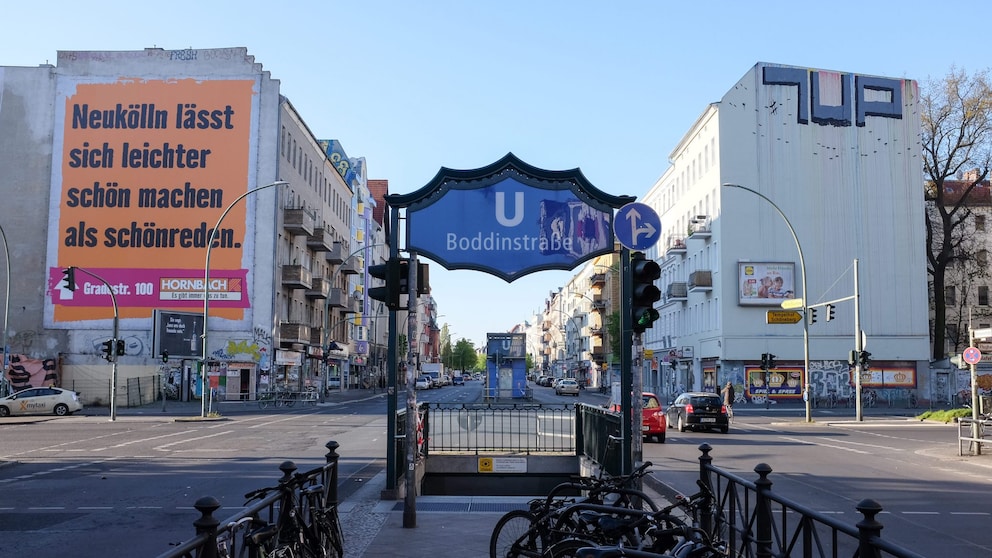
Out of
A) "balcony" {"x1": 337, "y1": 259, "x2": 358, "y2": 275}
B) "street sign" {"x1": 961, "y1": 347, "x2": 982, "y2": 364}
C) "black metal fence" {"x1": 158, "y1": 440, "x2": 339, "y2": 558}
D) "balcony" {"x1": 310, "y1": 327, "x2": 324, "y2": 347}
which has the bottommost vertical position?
"black metal fence" {"x1": 158, "y1": 440, "x2": 339, "y2": 558}

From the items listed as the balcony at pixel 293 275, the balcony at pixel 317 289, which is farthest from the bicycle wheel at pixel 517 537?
the balcony at pixel 317 289

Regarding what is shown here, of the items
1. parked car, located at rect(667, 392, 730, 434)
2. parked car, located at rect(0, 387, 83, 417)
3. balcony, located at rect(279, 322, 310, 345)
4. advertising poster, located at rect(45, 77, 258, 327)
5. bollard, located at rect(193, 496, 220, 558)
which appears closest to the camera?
bollard, located at rect(193, 496, 220, 558)

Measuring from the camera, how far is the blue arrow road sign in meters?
11.3

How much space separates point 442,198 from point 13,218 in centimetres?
5092

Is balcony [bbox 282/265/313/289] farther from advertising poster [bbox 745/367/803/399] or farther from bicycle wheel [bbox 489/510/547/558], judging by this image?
bicycle wheel [bbox 489/510/547/558]

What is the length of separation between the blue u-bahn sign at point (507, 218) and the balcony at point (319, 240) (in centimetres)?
5350

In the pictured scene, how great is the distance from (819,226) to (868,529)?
183 ft

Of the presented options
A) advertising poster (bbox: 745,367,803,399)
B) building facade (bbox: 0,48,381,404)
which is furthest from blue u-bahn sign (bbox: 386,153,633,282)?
advertising poster (bbox: 745,367,803,399)

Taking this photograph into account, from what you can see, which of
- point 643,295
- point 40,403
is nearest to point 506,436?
point 643,295

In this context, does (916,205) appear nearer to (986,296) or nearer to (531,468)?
(986,296)

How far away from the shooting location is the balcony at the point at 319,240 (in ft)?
217

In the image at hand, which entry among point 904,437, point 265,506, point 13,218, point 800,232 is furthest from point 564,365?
point 265,506

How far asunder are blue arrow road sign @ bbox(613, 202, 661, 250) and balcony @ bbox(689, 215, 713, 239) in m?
49.7

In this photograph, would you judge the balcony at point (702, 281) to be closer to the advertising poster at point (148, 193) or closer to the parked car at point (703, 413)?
the advertising poster at point (148, 193)
